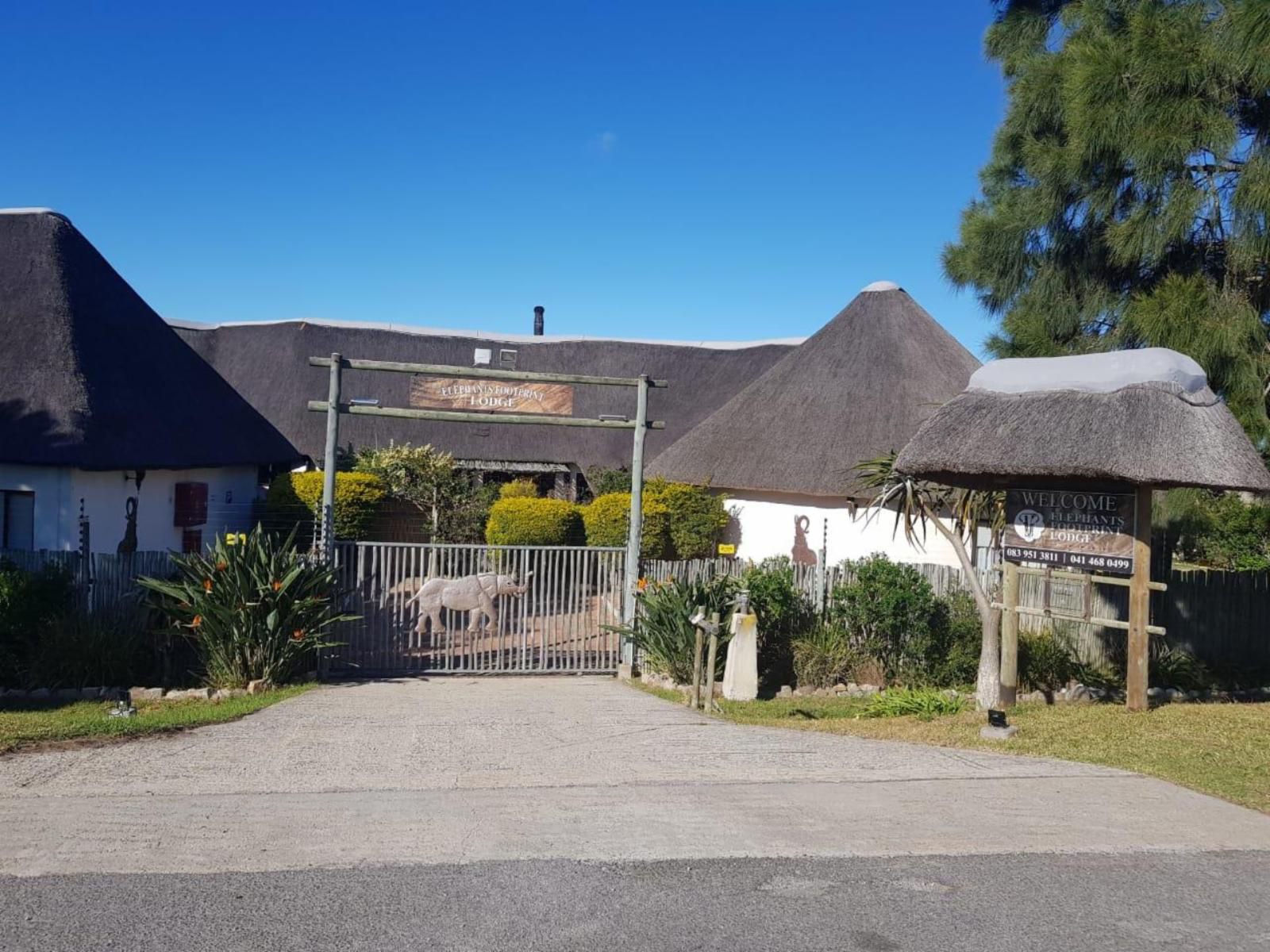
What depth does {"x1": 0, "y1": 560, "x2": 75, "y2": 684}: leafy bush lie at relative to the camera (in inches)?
432

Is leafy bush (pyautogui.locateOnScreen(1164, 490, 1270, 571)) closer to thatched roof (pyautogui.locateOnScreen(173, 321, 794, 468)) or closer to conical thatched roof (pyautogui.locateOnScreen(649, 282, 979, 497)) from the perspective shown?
conical thatched roof (pyautogui.locateOnScreen(649, 282, 979, 497))

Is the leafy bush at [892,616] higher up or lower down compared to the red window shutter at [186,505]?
lower down

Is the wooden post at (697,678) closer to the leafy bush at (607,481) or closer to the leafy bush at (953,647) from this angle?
the leafy bush at (953,647)

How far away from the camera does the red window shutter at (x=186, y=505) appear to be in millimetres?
17922

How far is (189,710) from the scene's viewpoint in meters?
9.89

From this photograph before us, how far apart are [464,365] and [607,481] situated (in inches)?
319

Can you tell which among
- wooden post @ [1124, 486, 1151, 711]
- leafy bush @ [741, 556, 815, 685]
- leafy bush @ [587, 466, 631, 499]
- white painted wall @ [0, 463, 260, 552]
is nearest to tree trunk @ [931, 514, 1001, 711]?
wooden post @ [1124, 486, 1151, 711]

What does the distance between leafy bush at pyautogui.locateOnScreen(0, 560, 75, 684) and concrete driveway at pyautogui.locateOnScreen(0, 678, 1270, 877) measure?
135 inches

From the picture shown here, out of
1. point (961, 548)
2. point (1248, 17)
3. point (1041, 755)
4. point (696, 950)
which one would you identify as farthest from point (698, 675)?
point (1248, 17)

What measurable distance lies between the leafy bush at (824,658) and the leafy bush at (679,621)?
97 centimetres

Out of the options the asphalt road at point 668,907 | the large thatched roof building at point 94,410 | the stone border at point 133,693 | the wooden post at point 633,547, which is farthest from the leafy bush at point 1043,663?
the large thatched roof building at point 94,410

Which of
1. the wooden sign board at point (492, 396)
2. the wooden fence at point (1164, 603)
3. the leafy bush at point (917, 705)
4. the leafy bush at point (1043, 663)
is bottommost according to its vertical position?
the leafy bush at point (917, 705)

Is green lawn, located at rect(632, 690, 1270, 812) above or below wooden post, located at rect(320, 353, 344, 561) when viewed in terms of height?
below

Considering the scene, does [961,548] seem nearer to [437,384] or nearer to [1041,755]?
[1041,755]
